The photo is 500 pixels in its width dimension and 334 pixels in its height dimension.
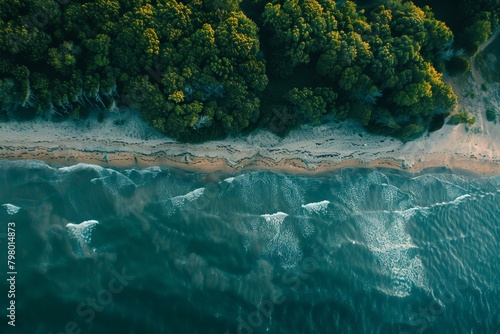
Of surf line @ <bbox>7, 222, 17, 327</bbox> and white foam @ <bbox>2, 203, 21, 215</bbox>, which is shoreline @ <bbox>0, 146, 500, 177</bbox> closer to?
white foam @ <bbox>2, 203, 21, 215</bbox>

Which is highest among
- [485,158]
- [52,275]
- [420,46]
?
[420,46]

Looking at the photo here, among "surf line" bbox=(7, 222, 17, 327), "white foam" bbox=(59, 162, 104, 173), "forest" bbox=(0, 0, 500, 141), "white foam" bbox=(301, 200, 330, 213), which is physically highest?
"forest" bbox=(0, 0, 500, 141)

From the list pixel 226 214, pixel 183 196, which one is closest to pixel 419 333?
pixel 226 214

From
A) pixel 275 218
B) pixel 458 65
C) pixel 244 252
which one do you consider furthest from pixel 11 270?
pixel 458 65

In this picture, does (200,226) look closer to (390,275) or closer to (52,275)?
(52,275)

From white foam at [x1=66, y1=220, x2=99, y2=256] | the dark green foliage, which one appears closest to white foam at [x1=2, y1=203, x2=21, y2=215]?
white foam at [x1=66, y1=220, x2=99, y2=256]

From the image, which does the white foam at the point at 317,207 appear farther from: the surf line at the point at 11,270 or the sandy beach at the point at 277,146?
the surf line at the point at 11,270
